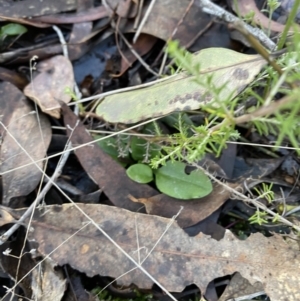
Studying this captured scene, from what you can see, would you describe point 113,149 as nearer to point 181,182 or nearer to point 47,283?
point 181,182

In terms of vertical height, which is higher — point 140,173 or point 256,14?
point 256,14

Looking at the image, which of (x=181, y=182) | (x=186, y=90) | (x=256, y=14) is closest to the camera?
(x=186, y=90)

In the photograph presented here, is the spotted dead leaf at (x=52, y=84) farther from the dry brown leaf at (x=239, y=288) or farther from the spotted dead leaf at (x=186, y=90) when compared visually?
the dry brown leaf at (x=239, y=288)

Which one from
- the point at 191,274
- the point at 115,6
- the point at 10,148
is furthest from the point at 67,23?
the point at 191,274

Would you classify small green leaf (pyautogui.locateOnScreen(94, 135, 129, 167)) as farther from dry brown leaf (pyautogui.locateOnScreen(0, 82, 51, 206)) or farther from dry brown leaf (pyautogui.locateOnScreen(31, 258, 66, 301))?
dry brown leaf (pyautogui.locateOnScreen(31, 258, 66, 301))

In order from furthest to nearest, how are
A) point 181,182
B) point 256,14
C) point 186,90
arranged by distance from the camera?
point 256,14
point 181,182
point 186,90

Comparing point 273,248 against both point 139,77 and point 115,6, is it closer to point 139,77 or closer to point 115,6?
point 139,77

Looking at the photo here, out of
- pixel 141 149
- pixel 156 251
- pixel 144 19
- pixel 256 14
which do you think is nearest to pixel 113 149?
pixel 141 149
